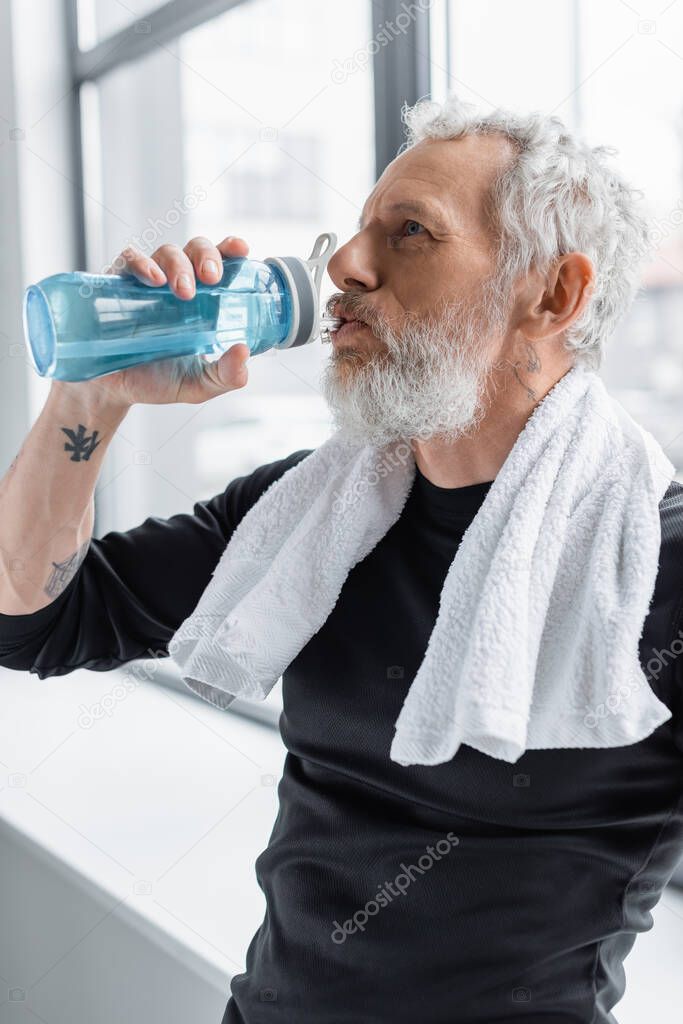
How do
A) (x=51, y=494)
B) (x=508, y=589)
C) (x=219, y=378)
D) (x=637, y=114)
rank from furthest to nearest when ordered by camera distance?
(x=637, y=114) < (x=51, y=494) < (x=219, y=378) < (x=508, y=589)

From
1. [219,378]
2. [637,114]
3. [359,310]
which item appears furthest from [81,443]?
[637,114]

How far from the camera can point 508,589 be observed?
0.76 meters

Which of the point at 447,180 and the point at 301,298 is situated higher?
the point at 447,180

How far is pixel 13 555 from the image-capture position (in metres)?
0.98

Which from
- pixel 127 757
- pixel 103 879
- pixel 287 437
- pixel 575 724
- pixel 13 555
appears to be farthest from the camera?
pixel 287 437

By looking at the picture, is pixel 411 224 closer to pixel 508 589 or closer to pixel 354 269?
pixel 354 269

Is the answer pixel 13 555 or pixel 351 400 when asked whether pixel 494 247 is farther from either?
pixel 13 555

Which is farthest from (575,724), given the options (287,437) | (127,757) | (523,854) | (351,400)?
(287,437)

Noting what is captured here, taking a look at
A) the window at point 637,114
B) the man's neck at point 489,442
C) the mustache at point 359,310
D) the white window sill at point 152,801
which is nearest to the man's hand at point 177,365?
the mustache at point 359,310

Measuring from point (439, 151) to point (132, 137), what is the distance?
4.65 feet

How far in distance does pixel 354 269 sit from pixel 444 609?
1.13ft

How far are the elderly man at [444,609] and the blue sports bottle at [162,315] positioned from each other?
27 millimetres

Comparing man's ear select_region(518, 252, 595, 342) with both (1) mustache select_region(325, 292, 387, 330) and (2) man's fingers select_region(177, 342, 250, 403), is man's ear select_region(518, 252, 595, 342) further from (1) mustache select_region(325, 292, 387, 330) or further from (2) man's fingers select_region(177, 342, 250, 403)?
(2) man's fingers select_region(177, 342, 250, 403)

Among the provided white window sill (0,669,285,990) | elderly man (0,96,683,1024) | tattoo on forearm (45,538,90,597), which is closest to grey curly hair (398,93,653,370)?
elderly man (0,96,683,1024)
